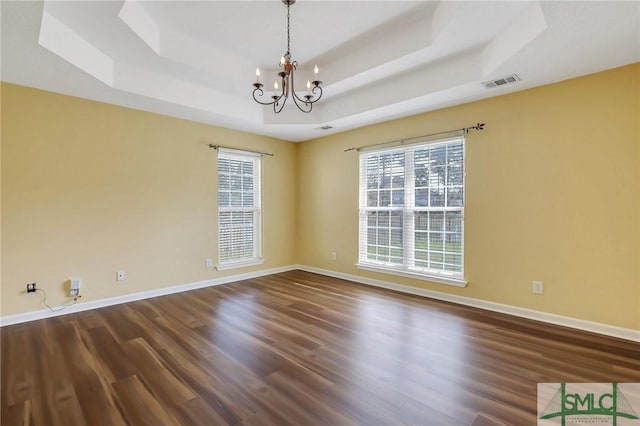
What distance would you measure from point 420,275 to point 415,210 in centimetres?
91

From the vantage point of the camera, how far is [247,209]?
5.25m

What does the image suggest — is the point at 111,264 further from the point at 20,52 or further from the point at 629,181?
the point at 629,181

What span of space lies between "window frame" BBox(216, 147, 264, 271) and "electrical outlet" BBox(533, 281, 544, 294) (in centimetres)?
404

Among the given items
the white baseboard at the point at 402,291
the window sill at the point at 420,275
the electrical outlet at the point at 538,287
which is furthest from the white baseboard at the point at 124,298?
the electrical outlet at the point at 538,287

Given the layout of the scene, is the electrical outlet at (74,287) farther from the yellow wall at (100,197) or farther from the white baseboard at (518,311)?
the white baseboard at (518,311)

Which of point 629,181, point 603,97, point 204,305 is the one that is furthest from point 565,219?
point 204,305

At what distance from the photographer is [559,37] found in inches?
90.7

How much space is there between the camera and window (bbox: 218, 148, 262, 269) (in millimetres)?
4918

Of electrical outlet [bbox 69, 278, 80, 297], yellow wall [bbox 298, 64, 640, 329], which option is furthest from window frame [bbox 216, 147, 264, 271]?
yellow wall [bbox 298, 64, 640, 329]

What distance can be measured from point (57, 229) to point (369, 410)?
382cm

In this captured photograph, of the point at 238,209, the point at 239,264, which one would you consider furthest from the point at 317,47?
the point at 239,264

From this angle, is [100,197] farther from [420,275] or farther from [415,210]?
[420,275]

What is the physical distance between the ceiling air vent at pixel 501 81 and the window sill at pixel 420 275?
2.30 metres

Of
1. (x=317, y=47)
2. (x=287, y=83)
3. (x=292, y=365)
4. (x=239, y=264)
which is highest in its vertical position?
(x=317, y=47)
